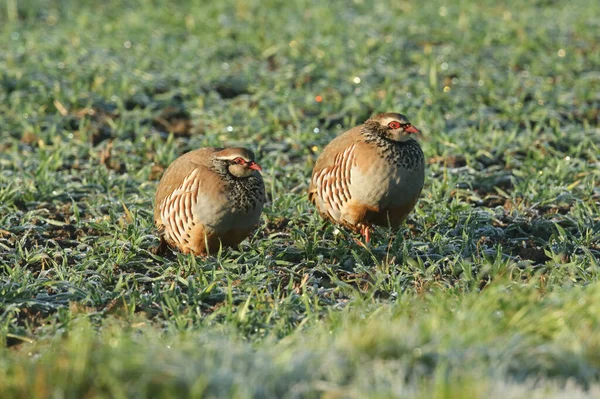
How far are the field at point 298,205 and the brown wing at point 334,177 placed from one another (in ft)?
0.61

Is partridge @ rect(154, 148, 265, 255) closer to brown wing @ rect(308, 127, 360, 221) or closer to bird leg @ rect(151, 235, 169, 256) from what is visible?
bird leg @ rect(151, 235, 169, 256)

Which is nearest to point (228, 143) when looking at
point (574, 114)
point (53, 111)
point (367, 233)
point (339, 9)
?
point (53, 111)

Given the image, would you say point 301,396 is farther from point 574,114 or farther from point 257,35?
point 257,35

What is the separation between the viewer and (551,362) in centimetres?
348

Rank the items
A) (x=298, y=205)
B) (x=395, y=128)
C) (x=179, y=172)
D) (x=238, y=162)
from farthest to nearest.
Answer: (x=298, y=205) < (x=395, y=128) < (x=179, y=172) < (x=238, y=162)

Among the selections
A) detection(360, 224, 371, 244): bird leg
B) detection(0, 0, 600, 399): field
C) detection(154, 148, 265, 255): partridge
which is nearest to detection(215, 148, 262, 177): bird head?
detection(154, 148, 265, 255): partridge

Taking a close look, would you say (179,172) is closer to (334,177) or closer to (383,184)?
(334,177)

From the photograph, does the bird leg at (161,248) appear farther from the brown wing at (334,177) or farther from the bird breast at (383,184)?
the bird breast at (383,184)

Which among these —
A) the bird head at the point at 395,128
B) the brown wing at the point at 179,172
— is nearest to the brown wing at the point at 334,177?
the bird head at the point at 395,128

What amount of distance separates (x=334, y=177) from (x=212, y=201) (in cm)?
84

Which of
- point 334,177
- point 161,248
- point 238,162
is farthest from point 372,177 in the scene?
point 161,248

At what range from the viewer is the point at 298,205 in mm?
6176

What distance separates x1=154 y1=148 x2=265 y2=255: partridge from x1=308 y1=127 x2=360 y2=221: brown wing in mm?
501

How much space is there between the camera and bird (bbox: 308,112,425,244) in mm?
5414
